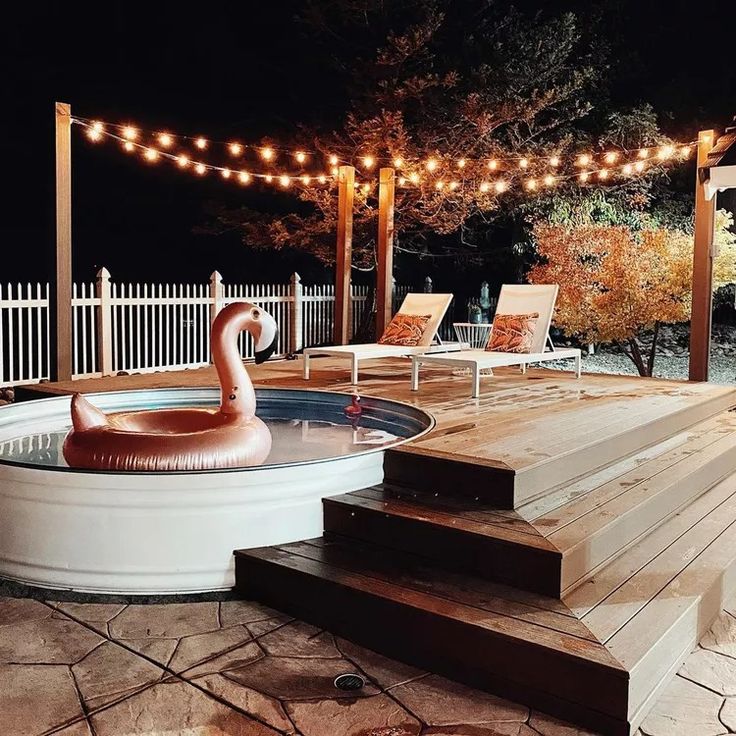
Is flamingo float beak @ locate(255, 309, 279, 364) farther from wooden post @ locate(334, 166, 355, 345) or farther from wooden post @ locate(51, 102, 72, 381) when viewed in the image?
wooden post @ locate(334, 166, 355, 345)

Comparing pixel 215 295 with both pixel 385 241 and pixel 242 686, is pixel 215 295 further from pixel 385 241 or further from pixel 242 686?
pixel 242 686

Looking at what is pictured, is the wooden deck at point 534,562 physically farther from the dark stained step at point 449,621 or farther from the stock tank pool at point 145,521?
the stock tank pool at point 145,521

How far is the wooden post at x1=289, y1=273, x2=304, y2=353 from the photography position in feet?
38.7

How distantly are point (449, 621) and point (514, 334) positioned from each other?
16.4ft

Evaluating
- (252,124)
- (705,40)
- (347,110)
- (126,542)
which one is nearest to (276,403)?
(126,542)

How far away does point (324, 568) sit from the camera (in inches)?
129

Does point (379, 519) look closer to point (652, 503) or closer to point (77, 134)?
point (652, 503)

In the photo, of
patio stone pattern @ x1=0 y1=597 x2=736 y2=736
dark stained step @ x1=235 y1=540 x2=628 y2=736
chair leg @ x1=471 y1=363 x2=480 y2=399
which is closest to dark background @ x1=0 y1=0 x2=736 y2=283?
chair leg @ x1=471 y1=363 x2=480 y2=399

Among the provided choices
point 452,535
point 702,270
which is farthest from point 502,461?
point 702,270

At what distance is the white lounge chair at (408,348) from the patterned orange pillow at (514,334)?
1.89 feet

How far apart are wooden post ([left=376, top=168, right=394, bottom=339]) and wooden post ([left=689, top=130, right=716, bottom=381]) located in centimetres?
366

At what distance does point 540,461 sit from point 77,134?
14.4m

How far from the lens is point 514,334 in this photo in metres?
7.48

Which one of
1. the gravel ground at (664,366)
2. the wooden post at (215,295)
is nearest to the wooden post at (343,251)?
the wooden post at (215,295)
